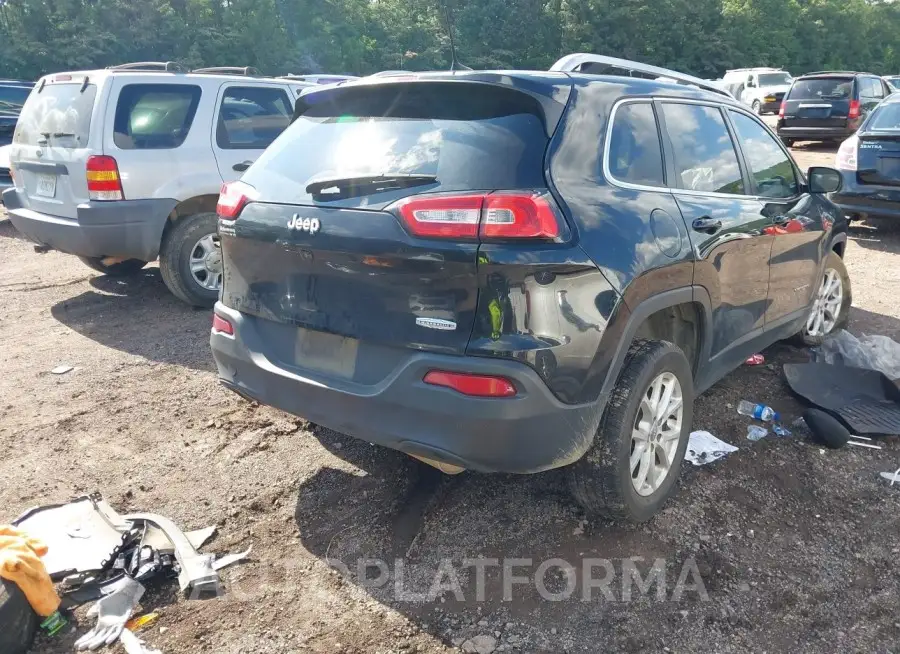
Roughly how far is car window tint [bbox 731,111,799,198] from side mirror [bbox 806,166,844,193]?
97 millimetres

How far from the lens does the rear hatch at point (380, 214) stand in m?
2.58

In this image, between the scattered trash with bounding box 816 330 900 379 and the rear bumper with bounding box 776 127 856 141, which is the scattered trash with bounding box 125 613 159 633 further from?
the rear bumper with bounding box 776 127 856 141

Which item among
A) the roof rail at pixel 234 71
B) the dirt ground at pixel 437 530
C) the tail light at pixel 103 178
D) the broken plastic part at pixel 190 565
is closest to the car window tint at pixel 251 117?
the roof rail at pixel 234 71

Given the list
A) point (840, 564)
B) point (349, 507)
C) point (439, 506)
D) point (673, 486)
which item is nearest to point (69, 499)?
point (349, 507)

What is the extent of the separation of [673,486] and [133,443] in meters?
2.79

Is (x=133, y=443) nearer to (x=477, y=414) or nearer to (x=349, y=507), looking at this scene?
(x=349, y=507)

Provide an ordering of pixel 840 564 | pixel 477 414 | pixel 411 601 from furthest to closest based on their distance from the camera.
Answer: pixel 840 564
pixel 411 601
pixel 477 414

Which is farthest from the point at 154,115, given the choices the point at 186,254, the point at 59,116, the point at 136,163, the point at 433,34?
the point at 433,34

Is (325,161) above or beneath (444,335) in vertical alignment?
above

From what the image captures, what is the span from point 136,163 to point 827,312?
5.40m

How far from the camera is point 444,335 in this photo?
2574 millimetres

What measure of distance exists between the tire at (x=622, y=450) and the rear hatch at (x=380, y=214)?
76 centimetres

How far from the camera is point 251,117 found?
686 cm

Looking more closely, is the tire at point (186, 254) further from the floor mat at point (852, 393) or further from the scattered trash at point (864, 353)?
the scattered trash at point (864, 353)
